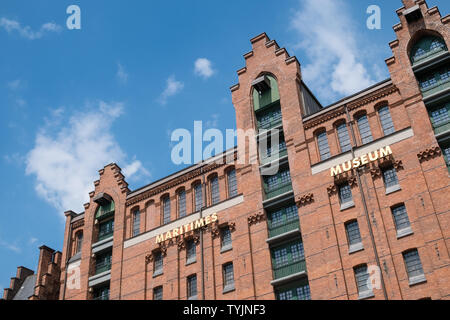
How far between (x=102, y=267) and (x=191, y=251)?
9.69 metres

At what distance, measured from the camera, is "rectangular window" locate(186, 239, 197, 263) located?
43709 mm

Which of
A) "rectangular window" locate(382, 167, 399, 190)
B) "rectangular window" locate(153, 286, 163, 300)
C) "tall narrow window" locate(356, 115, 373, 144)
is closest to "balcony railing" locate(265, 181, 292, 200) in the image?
"tall narrow window" locate(356, 115, 373, 144)

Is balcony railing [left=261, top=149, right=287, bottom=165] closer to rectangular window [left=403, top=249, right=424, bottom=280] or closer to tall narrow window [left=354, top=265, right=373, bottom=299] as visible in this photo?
tall narrow window [left=354, top=265, right=373, bottom=299]

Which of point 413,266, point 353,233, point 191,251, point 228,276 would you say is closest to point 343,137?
point 353,233

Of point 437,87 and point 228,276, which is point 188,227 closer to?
point 228,276

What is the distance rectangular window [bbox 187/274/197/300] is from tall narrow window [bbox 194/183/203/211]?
19.3ft

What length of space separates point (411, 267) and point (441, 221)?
11.0 ft

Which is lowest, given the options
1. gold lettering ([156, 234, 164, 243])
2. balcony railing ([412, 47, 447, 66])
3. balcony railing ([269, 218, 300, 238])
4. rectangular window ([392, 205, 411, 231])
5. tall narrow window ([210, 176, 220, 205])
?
rectangular window ([392, 205, 411, 231])

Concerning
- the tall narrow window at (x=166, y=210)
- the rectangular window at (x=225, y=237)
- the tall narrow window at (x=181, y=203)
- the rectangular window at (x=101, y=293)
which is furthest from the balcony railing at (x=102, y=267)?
the rectangular window at (x=225, y=237)

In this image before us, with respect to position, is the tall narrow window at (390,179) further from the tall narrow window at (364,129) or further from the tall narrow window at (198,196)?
the tall narrow window at (198,196)

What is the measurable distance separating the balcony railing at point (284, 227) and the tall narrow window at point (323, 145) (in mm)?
5403

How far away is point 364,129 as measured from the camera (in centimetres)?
4091

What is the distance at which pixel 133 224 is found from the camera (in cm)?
4934
